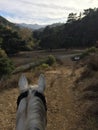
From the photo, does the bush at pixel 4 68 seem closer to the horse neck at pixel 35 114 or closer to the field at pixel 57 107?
the field at pixel 57 107

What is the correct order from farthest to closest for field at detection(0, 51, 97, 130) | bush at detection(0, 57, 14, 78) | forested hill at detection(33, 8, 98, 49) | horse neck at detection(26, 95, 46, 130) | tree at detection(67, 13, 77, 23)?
tree at detection(67, 13, 77, 23) < forested hill at detection(33, 8, 98, 49) < bush at detection(0, 57, 14, 78) < field at detection(0, 51, 97, 130) < horse neck at detection(26, 95, 46, 130)

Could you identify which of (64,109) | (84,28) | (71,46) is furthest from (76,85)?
(84,28)

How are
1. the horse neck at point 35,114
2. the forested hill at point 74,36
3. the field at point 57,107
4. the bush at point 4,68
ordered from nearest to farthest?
the horse neck at point 35,114 → the field at point 57,107 → the bush at point 4,68 → the forested hill at point 74,36

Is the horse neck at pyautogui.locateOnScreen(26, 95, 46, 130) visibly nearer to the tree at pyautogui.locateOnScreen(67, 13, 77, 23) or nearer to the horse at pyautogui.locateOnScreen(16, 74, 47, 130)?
the horse at pyautogui.locateOnScreen(16, 74, 47, 130)

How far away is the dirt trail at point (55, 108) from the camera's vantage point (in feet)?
23.0

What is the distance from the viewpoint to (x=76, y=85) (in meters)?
10.6

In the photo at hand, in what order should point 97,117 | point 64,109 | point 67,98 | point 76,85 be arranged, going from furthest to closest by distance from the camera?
point 76,85, point 67,98, point 64,109, point 97,117

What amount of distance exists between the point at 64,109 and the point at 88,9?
55.1 m

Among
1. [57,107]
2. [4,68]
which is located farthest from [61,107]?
[4,68]

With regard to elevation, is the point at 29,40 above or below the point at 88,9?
below

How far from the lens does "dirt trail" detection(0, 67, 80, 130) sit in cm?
700

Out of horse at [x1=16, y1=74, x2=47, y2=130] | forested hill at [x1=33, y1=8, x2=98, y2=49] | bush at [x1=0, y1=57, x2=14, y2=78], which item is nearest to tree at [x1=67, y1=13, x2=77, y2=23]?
forested hill at [x1=33, y1=8, x2=98, y2=49]

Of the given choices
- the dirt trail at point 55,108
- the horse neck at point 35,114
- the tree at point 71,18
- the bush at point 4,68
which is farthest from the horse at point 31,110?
the tree at point 71,18

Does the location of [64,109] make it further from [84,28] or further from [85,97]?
[84,28]
